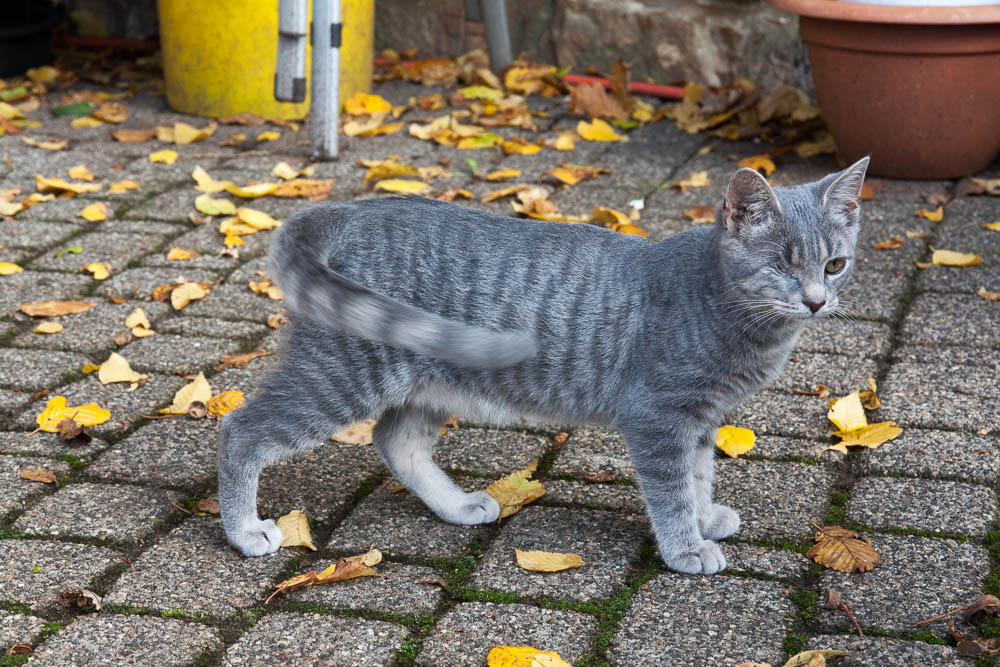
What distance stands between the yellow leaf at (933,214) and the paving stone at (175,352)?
298cm

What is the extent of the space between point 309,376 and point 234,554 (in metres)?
0.48

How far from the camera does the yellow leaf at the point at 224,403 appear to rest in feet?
10.8

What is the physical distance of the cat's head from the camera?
2543mm

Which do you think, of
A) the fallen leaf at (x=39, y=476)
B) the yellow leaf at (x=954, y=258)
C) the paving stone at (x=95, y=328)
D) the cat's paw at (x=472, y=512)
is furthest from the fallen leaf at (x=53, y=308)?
the yellow leaf at (x=954, y=258)

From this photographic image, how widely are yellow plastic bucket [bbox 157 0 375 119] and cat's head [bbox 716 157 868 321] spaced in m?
4.11

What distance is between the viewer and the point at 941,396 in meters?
3.34

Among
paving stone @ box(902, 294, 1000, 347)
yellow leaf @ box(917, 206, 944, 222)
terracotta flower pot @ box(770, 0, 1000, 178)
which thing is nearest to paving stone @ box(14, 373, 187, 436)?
paving stone @ box(902, 294, 1000, 347)

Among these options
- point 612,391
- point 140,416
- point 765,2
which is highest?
point 765,2

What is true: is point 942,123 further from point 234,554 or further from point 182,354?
point 234,554

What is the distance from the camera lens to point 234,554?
268 centimetres

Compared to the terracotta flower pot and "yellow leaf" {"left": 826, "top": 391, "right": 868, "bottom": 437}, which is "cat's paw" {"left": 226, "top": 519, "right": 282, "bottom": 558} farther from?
the terracotta flower pot

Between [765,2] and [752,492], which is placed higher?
[765,2]

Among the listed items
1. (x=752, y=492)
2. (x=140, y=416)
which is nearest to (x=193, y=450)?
(x=140, y=416)

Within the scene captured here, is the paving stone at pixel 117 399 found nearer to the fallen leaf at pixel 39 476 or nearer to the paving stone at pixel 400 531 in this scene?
the fallen leaf at pixel 39 476
